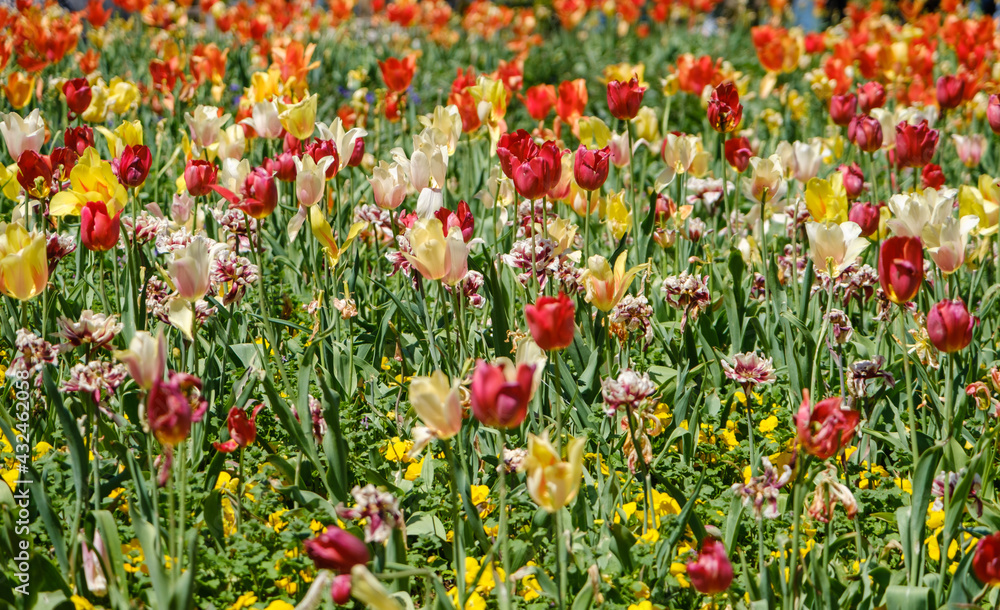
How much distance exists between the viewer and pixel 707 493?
2139 mm

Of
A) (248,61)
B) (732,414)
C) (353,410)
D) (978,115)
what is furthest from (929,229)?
(248,61)

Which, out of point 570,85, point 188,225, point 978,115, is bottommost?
point 978,115

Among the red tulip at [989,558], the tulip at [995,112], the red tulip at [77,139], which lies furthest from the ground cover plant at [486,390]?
the tulip at [995,112]

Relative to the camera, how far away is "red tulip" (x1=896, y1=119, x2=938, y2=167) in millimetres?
2982

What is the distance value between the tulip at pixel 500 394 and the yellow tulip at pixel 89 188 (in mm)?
1295

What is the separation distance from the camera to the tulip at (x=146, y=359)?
146 cm

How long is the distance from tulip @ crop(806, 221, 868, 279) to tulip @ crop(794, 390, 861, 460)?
0.66 meters

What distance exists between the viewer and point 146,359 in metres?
1.48

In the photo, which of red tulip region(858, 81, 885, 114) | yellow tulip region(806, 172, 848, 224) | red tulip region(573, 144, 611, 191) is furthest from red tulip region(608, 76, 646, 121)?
red tulip region(858, 81, 885, 114)

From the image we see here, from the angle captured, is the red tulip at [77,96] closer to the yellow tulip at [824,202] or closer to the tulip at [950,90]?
the yellow tulip at [824,202]

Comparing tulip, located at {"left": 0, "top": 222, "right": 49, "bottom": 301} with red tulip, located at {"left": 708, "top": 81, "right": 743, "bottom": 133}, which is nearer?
tulip, located at {"left": 0, "top": 222, "right": 49, "bottom": 301}

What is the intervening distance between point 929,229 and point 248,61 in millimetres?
5852

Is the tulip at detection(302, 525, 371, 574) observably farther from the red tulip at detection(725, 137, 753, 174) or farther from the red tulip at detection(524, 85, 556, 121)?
the red tulip at detection(524, 85, 556, 121)

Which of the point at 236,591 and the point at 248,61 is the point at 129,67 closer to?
the point at 248,61
